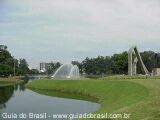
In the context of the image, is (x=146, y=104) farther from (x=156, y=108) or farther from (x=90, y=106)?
(x=90, y=106)

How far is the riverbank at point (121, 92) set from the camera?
776 inches

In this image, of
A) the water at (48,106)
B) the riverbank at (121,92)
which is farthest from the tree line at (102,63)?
the water at (48,106)

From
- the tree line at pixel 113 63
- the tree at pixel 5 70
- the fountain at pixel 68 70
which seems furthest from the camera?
the tree line at pixel 113 63

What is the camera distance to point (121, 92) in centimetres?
3381

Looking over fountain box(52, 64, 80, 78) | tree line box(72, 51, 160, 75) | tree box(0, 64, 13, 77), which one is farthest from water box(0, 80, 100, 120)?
tree line box(72, 51, 160, 75)

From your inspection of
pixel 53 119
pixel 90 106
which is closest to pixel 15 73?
pixel 90 106

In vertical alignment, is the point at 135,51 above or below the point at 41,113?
above

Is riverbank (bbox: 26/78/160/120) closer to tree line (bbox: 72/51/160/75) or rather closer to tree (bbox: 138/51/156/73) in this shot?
tree line (bbox: 72/51/160/75)

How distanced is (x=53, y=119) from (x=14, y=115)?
338 centimetres

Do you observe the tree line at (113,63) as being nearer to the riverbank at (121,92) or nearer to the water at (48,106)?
the riverbank at (121,92)

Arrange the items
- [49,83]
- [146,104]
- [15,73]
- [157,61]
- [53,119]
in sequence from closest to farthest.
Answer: [146,104] → [53,119] → [49,83] → [157,61] → [15,73]

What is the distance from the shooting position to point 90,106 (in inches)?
1206

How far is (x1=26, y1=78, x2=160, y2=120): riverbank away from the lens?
19719 mm

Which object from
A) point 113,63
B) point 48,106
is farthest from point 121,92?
point 113,63
